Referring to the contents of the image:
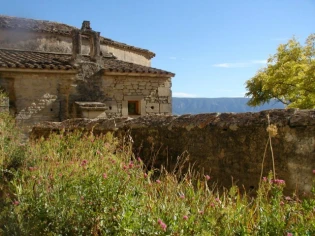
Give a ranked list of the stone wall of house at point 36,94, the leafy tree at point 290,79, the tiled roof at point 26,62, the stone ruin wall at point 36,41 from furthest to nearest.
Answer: the leafy tree at point 290,79 → the stone ruin wall at point 36,41 → the stone wall of house at point 36,94 → the tiled roof at point 26,62

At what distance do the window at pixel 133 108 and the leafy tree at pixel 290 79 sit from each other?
36.0 feet

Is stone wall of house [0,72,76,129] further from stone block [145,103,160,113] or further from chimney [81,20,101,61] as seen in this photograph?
stone block [145,103,160,113]

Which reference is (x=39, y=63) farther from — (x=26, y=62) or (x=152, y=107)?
(x=152, y=107)

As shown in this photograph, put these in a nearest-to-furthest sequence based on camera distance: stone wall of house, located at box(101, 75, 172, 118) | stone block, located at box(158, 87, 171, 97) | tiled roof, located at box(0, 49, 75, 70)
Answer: tiled roof, located at box(0, 49, 75, 70) < stone wall of house, located at box(101, 75, 172, 118) < stone block, located at box(158, 87, 171, 97)

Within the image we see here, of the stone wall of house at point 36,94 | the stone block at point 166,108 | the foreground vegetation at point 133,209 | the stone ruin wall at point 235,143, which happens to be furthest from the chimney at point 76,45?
the foreground vegetation at point 133,209

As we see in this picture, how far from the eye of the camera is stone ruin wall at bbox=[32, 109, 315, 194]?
3.34 m

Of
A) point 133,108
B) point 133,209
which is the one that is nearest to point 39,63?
point 133,108

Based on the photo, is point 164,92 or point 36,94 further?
point 164,92

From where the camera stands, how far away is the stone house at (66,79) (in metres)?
11.8

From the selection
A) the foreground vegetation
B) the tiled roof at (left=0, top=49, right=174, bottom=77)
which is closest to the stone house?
the tiled roof at (left=0, top=49, right=174, bottom=77)

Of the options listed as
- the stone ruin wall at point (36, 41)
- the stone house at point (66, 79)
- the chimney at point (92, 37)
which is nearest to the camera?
the stone house at point (66, 79)

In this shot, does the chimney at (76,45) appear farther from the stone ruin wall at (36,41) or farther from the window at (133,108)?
the window at (133,108)

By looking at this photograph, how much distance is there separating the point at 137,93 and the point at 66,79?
9.52 feet

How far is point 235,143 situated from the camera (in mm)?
3979
